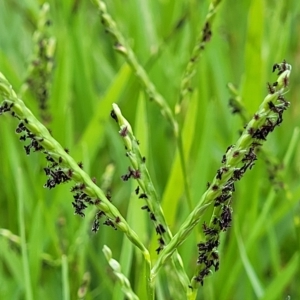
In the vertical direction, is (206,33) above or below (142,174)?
above

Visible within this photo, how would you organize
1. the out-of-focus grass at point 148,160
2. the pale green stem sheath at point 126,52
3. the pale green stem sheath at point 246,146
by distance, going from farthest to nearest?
1. the out-of-focus grass at point 148,160
2. the pale green stem sheath at point 126,52
3. the pale green stem sheath at point 246,146

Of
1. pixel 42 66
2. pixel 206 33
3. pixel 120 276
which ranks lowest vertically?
pixel 120 276

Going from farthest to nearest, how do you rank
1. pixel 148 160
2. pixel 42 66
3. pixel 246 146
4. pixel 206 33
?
pixel 148 160 < pixel 42 66 < pixel 206 33 < pixel 246 146

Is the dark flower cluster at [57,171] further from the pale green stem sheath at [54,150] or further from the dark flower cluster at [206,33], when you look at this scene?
the dark flower cluster at [206,33]

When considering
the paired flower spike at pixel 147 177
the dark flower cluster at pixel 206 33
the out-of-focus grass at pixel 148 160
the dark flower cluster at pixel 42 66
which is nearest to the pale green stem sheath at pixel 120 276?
the paired flower spike at pixel 147 177

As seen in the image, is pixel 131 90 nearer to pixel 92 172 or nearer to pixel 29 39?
pixel 92 172

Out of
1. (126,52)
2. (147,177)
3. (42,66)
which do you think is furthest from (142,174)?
(42,66)

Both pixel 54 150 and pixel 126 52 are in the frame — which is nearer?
pixel 54 150

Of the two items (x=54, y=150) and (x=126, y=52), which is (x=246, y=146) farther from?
(x=126, y=52)

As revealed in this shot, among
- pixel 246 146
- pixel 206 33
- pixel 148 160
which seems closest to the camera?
pixel 246 146
